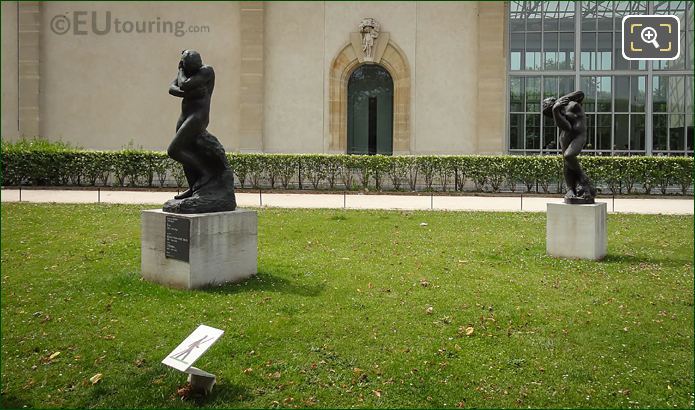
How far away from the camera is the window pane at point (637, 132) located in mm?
23991

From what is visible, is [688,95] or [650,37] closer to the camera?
[650,37]

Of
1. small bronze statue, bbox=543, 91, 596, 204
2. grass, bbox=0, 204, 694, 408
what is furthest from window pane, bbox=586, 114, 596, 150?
small bronze statue, bbox=543, 91, 596, 204

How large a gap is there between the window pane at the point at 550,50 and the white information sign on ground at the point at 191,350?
23048 millimetres

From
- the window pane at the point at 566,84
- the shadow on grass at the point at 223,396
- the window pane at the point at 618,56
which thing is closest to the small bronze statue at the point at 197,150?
the shadow on grass at the point at 223,396

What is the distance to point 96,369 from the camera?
4.88 m

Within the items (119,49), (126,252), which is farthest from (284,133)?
(126,252)

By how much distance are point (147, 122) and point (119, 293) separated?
18.8 m

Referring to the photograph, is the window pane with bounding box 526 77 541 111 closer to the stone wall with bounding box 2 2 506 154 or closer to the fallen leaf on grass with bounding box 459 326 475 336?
the stone wall with bounding box 2 2 506 154

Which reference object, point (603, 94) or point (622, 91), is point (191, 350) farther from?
point (622, 91)

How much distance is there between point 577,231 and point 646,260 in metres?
1.19

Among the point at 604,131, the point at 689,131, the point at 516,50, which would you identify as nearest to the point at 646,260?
the point at 604,131

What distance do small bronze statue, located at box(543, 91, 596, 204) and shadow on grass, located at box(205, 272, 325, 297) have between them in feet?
16.2

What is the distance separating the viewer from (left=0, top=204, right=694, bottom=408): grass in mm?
4543

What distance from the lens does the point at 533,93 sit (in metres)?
24.2
